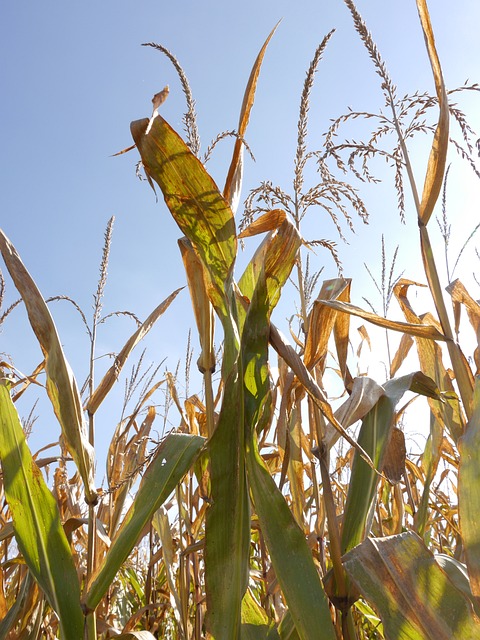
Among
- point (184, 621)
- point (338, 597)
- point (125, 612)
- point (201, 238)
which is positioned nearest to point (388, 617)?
point (338, 597)

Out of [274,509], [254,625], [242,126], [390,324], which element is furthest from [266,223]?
[254,625]

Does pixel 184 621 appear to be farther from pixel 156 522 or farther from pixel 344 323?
pixel 344 323

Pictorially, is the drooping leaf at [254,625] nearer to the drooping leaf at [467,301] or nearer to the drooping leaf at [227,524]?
the drooping leaf at [227,524]

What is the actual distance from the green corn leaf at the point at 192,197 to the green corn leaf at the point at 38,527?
52 cm

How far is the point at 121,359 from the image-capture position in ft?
5.23

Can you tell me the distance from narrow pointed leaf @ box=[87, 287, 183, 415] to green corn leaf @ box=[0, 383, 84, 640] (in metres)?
0.34

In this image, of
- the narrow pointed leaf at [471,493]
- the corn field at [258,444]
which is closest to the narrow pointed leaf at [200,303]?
the corn field at [258,444]

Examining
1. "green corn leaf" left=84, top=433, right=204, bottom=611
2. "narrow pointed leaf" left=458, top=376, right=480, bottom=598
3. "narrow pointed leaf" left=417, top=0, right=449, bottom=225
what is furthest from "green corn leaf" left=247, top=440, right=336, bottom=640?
"narrow pointed leaf" left=417, top=0, right=449, bottom=225

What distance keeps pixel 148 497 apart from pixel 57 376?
13.5 inches

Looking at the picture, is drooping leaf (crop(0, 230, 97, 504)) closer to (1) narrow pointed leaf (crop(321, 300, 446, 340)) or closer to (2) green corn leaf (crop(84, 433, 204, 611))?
(2) green corn leaf (crop(84, 433, 204, 611))

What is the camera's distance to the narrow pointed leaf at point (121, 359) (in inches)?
60.3

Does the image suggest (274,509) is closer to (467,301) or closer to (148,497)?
(148,497)

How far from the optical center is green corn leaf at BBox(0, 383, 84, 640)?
1105 millimetres

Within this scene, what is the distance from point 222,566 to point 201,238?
66 centimetres
